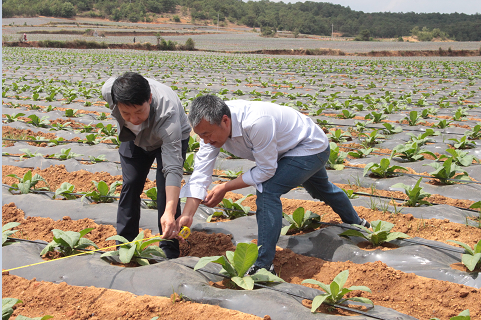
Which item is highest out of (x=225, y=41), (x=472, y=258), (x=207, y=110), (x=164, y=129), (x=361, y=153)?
(x=225, y=41)

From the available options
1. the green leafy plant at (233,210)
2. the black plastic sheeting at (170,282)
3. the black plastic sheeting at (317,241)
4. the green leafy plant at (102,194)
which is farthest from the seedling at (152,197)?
the black plastic sheeting at (170,282)

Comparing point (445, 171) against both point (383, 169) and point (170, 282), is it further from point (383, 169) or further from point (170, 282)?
point (170, 282)

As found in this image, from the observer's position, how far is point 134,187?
123 inches

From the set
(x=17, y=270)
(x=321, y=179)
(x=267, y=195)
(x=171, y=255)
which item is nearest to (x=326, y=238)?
(x=321, y=179)

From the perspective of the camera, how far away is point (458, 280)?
261 cm

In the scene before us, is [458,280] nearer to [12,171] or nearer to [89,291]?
[89,291]

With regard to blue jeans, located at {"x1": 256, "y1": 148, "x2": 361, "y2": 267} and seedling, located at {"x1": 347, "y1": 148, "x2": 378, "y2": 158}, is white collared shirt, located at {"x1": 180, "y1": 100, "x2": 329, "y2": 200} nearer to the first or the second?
blue jeans, located at {"x1": 256, "y1": 148, "x2": 361, "y2": 267}

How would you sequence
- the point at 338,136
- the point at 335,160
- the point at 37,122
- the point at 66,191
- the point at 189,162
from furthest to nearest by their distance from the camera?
the point at 37,122 < the point at 338,136 < the point at 335,160 < the point at 189,162 < the point at 66,191

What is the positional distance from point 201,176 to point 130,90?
76 centimetres

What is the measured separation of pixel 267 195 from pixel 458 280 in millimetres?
1363

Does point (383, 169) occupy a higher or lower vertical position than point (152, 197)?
higher

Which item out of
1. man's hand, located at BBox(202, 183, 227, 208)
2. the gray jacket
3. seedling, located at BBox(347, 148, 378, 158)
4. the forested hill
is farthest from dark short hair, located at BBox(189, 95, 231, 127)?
the forested hill

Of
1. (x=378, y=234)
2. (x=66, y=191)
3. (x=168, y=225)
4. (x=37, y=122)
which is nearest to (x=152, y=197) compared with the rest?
(x=66, y=191)

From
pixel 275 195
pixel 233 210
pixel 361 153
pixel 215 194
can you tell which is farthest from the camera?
pixel 361 153
